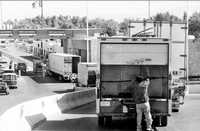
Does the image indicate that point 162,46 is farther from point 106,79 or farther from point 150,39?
point 106,79

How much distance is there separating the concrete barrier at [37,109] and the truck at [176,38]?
14.3ft

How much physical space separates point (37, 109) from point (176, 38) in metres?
7.59

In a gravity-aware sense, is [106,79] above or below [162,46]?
below

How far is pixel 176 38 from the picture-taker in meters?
23.6

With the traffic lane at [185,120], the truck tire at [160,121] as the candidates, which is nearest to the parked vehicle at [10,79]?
the traffic lane at [185,120]

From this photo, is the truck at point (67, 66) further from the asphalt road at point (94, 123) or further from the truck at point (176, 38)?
the asphalt road at point (94, 123)

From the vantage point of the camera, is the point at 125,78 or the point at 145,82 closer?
the point at 145,82

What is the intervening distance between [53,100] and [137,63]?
6172 mm

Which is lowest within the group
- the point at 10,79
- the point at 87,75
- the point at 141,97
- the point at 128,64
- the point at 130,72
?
the point at 10,79

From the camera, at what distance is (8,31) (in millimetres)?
108750

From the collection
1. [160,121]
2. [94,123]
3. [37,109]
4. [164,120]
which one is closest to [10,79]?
[37,109]

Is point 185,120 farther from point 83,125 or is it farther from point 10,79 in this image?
point 10,79

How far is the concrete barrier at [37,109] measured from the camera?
46.6 ft

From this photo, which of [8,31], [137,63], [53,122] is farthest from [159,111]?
[8,31]
